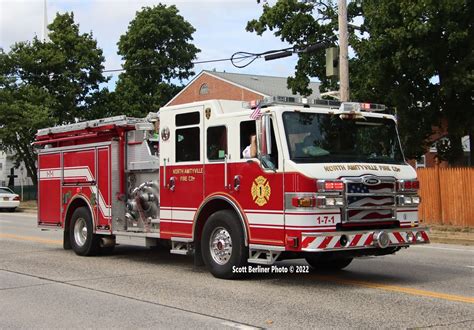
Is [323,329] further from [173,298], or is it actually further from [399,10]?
[399,10]

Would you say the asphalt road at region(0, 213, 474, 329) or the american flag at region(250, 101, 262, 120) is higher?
the american flag at region(250, 101, 262, 120)

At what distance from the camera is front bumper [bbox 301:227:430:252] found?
7.87m

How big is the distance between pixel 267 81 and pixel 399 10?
98.7ft

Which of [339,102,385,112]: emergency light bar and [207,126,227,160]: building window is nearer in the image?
[339,102,385,112]: emergency light bar

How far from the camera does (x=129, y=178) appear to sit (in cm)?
1161

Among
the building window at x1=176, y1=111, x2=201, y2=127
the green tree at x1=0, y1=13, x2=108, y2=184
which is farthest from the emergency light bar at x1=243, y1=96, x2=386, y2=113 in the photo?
the green tree at x1=0, y1=13, x2=108, y2=184

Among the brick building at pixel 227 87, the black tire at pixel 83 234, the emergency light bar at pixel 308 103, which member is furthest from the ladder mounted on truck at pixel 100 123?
the brick building at pixel 227 87

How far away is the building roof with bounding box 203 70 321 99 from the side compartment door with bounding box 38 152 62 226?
28153mm

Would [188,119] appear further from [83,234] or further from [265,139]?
[83,234]

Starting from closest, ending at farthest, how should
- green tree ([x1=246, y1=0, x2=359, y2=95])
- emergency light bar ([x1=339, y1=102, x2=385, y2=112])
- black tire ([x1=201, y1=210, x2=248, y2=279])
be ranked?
1. black tire ([x1=201, y1=210, x2=248, y2=279])
2. emergency light bar ([x1=339, y1=102, x2=385, y2=112])
3. green tree ([x1=246, y1=0, x2=359, y2=95])

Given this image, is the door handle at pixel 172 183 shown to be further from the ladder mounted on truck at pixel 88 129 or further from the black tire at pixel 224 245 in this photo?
the ladder mounted on truck at pixel 88 129

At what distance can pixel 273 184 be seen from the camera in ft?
27.3

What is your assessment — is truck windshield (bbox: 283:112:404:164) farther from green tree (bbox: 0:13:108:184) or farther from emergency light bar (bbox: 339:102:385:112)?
green tree (bbox: 0:13:108:184)

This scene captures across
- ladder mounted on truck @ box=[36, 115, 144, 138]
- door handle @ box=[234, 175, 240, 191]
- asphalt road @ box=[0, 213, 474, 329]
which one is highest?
ladder mounted on truck @ box=[36, 115, 144, 138]
